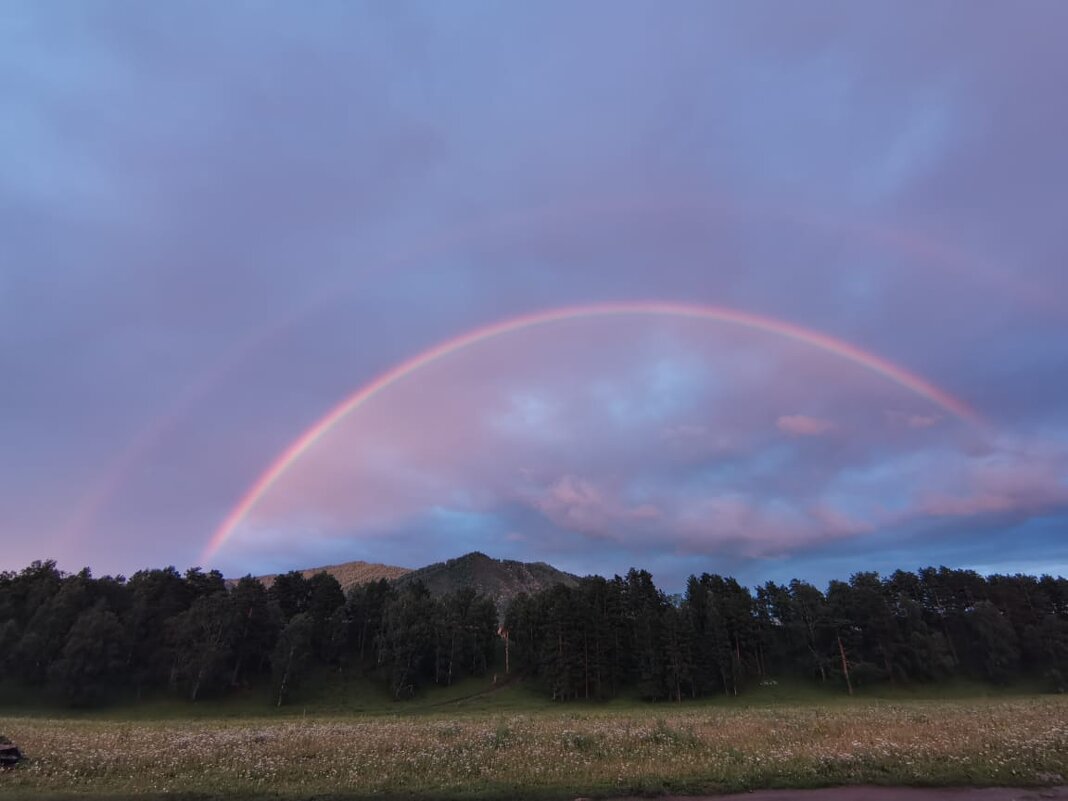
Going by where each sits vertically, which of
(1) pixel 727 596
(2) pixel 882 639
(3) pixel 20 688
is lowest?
(3) pixel 20 688

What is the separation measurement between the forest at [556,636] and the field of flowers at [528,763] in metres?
65.4

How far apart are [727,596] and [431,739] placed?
3502 inches

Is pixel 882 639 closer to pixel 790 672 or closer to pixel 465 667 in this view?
pixel 790 672

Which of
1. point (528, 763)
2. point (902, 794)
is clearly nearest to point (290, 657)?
point (528, 763)

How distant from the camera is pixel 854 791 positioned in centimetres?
1741

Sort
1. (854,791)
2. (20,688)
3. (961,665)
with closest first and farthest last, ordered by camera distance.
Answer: (854,791), (20,688), (961,665)

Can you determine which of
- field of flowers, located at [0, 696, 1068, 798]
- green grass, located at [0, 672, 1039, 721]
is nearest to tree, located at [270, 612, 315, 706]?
green grass, located at [0, 672, 1039, 721]

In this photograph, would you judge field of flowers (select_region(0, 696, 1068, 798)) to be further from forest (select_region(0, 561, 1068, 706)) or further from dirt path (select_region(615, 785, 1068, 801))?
forest (select_region(0, 561, 1068, 706))

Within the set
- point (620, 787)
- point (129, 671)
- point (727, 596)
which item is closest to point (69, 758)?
point (620, 787)

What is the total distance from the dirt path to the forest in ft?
241

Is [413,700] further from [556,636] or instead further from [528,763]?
[528,763]

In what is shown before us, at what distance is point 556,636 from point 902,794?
262ft

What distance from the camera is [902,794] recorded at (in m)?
17.0

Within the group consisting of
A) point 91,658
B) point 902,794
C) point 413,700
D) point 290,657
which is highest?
point 91,658
